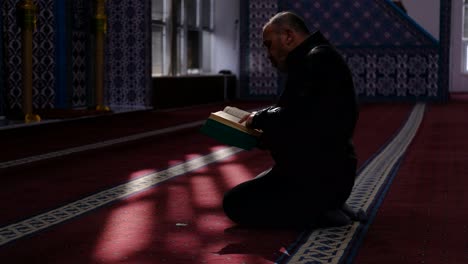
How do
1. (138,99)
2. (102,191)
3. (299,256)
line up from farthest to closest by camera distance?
(138,99)
(102,191)
(299,256)

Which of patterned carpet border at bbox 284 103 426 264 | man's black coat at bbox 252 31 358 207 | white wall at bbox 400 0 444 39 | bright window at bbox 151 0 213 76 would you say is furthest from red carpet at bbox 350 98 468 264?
white wall at bbox 400 0 444 39

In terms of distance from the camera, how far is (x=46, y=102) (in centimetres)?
753

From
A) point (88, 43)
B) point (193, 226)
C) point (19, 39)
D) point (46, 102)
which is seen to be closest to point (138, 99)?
point (88, 43)

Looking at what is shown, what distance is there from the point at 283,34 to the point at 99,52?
5.36m

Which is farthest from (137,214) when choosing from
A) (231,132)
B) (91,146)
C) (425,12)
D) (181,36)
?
(425,12)

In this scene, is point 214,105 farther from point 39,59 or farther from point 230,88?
point 39,59

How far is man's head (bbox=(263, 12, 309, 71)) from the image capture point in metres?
2.60

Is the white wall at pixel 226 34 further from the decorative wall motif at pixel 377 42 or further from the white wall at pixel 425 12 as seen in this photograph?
the white wall at pixel 425 12

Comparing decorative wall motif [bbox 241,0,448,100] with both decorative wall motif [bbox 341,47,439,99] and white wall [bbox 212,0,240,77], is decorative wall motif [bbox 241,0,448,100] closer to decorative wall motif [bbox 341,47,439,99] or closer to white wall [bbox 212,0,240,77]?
decorative wall motif [bbox 341,47,439,99]

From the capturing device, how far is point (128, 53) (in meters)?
8.80

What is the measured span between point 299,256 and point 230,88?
964 centimetres

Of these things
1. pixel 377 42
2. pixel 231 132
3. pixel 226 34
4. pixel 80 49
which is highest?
pixel 226 34

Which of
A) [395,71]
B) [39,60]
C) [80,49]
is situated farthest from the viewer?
[395,71]

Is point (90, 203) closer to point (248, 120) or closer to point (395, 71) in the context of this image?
point (248, 120)
